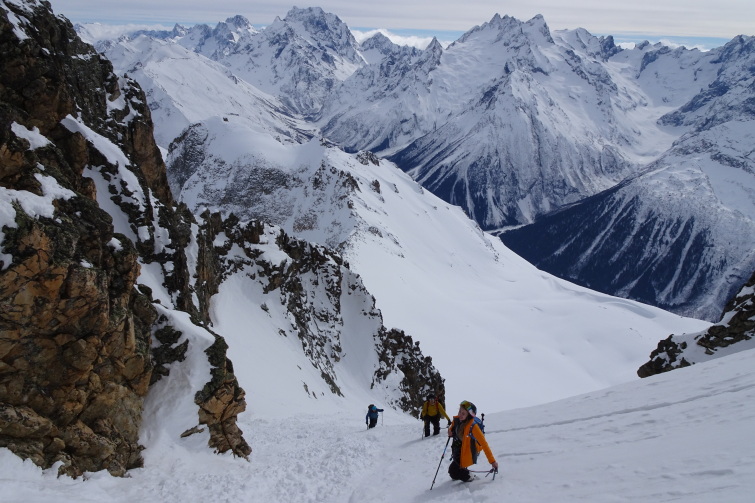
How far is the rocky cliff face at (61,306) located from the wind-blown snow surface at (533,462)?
104 cm

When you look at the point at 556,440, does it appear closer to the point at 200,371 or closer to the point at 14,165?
the point at 200,371

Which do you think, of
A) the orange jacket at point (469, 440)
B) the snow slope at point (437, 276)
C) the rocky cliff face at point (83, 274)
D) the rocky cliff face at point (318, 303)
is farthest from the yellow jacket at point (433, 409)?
the snow slope at point (437, 276)

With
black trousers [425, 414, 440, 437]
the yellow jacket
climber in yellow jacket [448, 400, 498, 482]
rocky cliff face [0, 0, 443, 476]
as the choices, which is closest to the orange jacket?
climber in yellow jacket [448, 400, 498, 482]

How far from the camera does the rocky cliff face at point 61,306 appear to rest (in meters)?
13.2

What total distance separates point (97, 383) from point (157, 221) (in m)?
15.8

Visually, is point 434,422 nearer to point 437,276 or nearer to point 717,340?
point 717,340

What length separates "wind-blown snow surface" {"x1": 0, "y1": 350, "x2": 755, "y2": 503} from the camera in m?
11.2

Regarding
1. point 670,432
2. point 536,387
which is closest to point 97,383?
point 670,432

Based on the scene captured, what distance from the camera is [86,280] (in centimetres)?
1456

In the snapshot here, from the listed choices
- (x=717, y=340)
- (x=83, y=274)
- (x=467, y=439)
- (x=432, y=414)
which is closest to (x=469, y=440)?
(x=467, y=439)

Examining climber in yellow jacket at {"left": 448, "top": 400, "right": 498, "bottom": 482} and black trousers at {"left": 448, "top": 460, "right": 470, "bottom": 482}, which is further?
black trousers at {"left": 448, "top": 460, "right": 470, "bottom": 482}

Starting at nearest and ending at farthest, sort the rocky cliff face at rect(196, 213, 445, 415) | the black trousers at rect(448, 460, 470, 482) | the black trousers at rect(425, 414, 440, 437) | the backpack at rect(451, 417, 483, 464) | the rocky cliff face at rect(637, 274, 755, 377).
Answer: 1. the backpack at rect(451, 417, 483, 464)
2. the black trousers at rect(448, 460, 470, 482)
3. the black trousers at rect(425, 414, 440, 437)
4. the rocky cliff face at rect(637, 274, 755, 377)
5. the rocky cliff face at rect(196, 213, 445, 415)

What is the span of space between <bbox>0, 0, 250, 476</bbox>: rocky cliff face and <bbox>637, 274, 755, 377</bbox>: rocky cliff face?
27.8m

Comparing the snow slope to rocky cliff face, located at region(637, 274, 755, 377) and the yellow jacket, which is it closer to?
rocky cliff face, located at region(637, 274, 755, 377)
